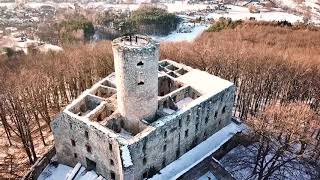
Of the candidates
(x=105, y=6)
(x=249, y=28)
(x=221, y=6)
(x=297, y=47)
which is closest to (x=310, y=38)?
(x=297, y=47)

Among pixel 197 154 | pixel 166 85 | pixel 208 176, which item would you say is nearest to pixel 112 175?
pixel 197 154

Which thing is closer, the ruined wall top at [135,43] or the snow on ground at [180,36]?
the ruined wall top at [135,43]

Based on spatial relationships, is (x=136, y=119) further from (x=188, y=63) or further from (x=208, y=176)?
(x=188, y=63)

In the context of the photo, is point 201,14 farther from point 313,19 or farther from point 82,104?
point 82,104

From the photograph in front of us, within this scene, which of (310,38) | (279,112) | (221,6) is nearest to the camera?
(279,112)

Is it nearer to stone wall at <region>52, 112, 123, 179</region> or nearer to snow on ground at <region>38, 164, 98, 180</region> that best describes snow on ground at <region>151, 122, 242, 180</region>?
stone wall at <region>52, 112, 123, 179</region>

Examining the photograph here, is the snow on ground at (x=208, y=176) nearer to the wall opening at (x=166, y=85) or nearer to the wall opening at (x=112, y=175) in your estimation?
the wall opening at (x=112, y=175)

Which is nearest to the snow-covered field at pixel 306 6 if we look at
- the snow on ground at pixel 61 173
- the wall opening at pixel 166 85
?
the wall opening at pixel 166 85
